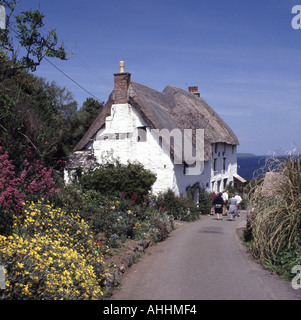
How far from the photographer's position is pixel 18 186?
330 inches

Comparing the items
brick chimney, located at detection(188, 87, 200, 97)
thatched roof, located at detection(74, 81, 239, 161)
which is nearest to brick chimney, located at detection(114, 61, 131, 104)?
thatched roof, located at detection(74, 81, 239, 161)

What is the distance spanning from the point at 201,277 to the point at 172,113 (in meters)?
16.3

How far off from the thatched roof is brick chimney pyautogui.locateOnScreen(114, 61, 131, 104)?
0.28 m

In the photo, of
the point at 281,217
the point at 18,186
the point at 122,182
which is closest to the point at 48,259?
the point at 18,186

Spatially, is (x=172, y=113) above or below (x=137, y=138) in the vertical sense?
above

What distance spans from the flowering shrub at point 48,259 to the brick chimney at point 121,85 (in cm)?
1220

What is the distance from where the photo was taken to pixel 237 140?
113 ft

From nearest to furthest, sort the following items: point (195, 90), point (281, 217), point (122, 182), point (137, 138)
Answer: point (281, 217) → point (122, 182) → point (137, 138) → point (195, 90)

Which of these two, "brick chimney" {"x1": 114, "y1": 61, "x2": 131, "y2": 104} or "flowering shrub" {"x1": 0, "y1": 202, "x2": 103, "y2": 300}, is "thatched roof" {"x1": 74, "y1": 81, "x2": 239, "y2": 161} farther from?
"flowering shrub" {"x1": 0, "y1": 202, "x2": 103, "y2": 300}

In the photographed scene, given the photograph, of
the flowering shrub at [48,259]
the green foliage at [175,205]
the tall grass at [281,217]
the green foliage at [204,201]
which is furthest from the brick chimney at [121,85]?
the flowering shrub at [48,259]

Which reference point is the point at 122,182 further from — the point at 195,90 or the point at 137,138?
the point at 195,90
